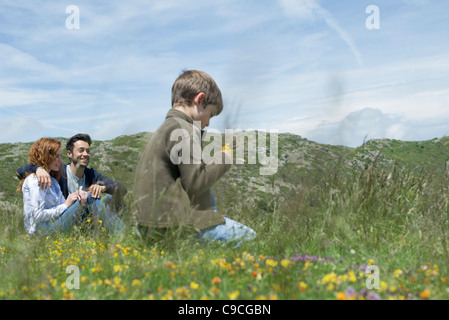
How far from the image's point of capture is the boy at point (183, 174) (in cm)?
373

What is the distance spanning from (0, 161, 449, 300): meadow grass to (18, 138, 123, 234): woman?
408mm

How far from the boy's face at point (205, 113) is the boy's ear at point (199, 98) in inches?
1.5

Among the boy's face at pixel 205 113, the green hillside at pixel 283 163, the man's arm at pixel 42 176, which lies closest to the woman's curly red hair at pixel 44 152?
the man's arm at pixel 42 176

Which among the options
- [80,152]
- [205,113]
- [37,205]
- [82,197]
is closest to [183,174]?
[205,113]

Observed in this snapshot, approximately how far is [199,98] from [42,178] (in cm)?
287

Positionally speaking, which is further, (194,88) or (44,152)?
(44,152)

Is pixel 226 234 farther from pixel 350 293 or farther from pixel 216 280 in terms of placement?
pixel 350 293

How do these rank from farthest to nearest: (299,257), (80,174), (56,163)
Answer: (80,174) → (56,163) → (299,257)

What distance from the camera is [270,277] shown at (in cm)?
304

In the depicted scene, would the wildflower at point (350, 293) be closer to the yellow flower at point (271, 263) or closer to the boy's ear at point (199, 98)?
the yellow flower at point (271, 263)

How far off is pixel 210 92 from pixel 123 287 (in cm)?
198

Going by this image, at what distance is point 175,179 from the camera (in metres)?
3.94
